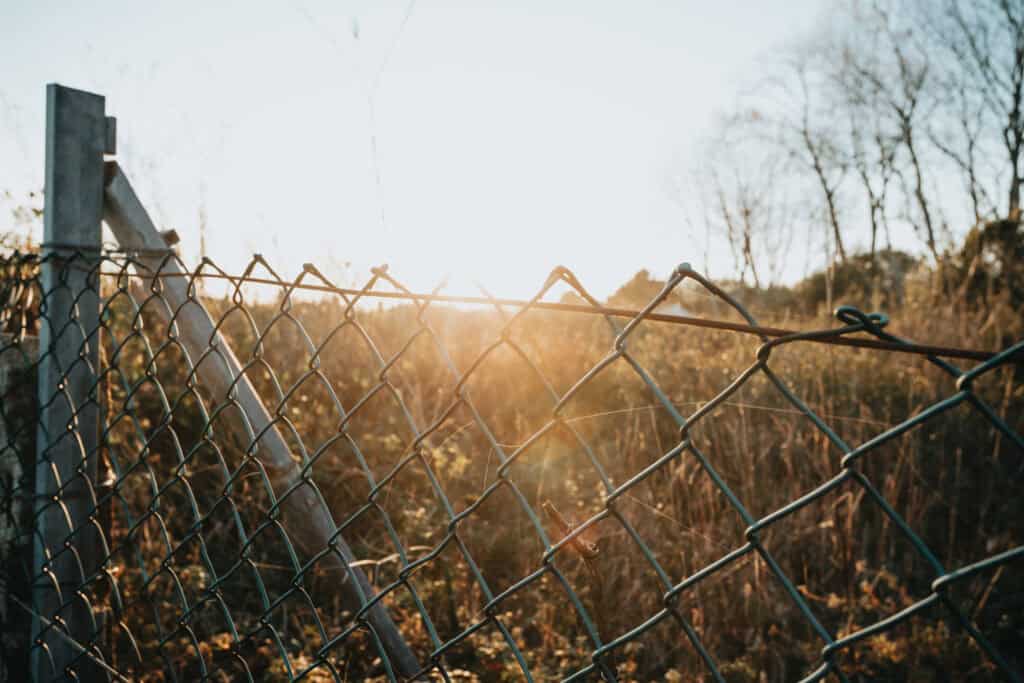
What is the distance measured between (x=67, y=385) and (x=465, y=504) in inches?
62.5

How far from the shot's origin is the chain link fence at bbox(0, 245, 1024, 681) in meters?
0.85

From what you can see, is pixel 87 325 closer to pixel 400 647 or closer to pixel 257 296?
pixel 400 647

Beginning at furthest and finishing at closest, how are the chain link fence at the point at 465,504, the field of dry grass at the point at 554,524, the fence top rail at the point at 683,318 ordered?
the field of dry grass at the point at 554,524
the chain link fence at the point at 465,504
the fence top rail at the point at 683,318

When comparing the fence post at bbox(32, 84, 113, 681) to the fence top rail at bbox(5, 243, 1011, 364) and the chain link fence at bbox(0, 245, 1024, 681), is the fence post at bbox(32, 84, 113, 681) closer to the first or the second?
the chain link fence at bbox(0, 245, 1024, 681)

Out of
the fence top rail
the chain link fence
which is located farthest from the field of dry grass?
the fence top rail

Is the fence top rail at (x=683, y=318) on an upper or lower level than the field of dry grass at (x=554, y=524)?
upper

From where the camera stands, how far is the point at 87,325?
158 cm

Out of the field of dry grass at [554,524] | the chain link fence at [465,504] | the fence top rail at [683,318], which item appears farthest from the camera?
the field of dry grass at [554,524]

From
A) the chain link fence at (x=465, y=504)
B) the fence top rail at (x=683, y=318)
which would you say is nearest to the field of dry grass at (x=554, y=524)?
the chain link fence at (x=465, y=504)

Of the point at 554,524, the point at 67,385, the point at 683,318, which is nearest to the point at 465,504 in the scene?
the point at 554,524

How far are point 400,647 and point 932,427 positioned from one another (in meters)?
3.57

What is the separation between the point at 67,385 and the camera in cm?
155

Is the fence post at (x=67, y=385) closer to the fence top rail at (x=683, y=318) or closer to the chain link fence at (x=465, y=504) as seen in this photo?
the chain link fence at (x=465, y=504)

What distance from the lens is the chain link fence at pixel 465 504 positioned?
847 mm
